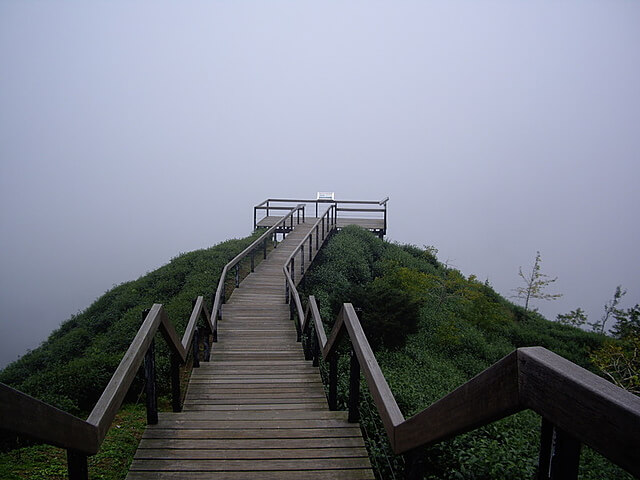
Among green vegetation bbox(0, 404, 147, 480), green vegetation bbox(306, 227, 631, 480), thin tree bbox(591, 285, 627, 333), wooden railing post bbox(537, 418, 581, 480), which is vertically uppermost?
wooden railing post bbox(537, 418, 581, 480)

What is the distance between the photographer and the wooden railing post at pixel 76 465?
2.13m

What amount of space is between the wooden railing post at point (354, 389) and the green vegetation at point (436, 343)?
18 cm

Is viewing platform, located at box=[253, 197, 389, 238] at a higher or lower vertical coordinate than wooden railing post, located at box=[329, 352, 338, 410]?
lower

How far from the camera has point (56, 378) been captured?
6426 millimetres

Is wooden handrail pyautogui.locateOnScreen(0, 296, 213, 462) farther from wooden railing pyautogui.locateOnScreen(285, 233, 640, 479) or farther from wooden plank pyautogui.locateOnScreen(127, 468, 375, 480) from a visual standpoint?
wooden railing pyautogui.locateOnScreen(285, 233, 640, 479)

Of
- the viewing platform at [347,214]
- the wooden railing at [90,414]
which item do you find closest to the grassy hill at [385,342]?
the wooden railing at [90,414]

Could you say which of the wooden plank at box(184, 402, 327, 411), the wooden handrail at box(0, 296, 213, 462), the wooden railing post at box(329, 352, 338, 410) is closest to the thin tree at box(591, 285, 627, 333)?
the wooden plank at box(184, 402, 327, 411)

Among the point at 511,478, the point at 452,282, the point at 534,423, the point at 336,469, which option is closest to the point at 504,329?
the point at 452,282

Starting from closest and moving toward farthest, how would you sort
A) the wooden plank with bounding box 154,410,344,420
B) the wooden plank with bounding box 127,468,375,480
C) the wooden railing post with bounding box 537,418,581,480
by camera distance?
the wooden railing post with bounding box 537,418,581,480
the wooden plank with bounding box 127,468,375,480
the wooden plank with bounding box 154,410,344,420

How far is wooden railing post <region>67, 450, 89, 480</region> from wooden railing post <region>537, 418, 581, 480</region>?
6.44 feet

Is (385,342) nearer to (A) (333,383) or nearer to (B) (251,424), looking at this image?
(A) (333,383)

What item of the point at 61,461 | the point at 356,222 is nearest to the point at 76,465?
the point at 61,461

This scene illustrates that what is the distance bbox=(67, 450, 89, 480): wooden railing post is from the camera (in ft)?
6.98

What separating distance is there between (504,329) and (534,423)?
28.5 ft
